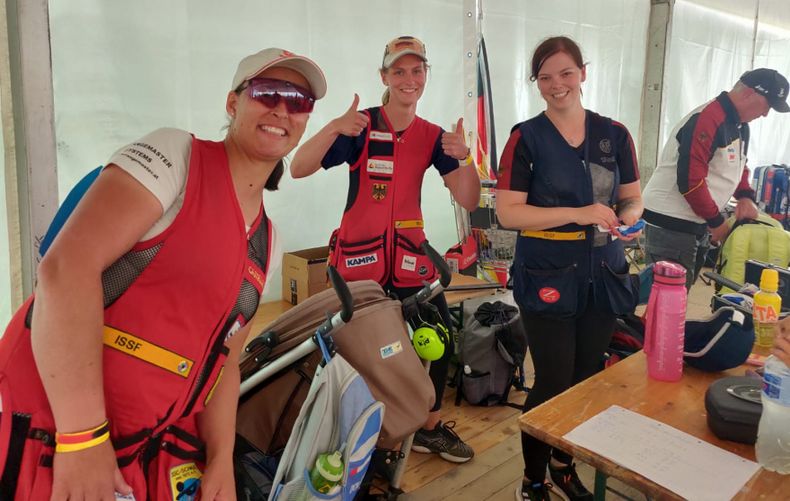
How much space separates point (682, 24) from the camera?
618cm

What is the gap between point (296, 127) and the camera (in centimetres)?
116

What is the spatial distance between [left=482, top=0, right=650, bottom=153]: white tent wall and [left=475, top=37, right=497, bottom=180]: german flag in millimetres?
249

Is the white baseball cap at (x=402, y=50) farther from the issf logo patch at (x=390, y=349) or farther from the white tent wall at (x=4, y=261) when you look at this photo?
the white tent wall at (x=4, y=261)

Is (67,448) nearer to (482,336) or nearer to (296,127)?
(296,127)

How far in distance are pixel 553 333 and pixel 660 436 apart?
731 millimetres

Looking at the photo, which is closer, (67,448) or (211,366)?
(67,448)

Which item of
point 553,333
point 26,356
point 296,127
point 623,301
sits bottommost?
point 553,333

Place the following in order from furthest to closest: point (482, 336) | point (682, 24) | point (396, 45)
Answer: point (682, 24), point (482, 336), point (396, 45)

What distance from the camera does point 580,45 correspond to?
4.64 meters

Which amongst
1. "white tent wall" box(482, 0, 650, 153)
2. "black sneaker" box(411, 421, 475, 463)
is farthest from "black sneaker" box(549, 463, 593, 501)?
"white tent wall" box(482, 0, 650, 153)

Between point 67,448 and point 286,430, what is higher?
point 67,448

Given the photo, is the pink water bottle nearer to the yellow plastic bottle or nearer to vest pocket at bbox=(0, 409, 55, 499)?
the yellow plastic bottle

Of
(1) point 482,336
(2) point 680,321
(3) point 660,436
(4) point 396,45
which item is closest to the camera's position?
(3) point 660,436

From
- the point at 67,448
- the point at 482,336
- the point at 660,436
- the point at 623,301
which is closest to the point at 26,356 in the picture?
the point at 67,448
